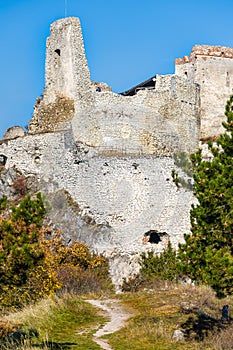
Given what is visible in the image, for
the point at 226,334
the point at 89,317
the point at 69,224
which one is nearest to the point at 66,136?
the point at 69,224

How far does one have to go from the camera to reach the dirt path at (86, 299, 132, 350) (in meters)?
20.4

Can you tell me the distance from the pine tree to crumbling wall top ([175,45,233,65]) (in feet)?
94.6

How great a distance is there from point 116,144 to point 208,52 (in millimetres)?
→ 10703

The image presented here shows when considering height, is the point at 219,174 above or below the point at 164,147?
below

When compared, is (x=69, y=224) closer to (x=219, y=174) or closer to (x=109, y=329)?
(x=109, y=329)

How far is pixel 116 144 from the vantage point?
137ft

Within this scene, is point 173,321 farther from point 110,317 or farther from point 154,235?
point 154,235

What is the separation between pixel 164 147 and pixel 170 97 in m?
3.43

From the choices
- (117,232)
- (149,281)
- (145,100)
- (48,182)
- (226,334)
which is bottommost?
(226,334)

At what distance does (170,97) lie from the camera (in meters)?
44.3

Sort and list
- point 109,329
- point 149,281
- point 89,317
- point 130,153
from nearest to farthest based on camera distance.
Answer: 1. point 109,329
2. point 89,317
3. point 149,281
4. point 130,153

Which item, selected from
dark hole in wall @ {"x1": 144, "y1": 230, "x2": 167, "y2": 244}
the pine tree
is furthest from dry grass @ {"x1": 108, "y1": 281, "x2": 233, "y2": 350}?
dark hole in wall @ {"x1": 144, "y1": 230, "x2": 167, "y2": 244}

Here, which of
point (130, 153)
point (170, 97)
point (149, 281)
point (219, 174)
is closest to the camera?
point (219, 174)

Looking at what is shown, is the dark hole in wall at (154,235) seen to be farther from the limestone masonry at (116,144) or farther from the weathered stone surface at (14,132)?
the weathered stone surface at (14,132)
